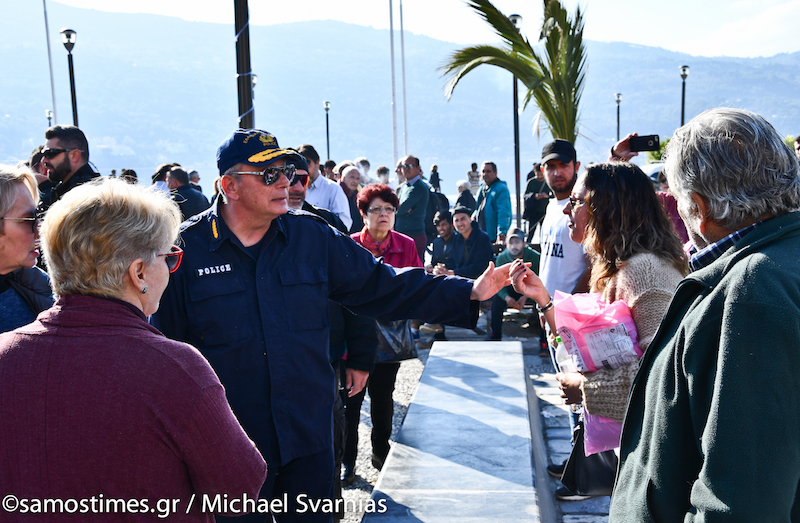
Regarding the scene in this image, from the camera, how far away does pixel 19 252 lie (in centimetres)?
223

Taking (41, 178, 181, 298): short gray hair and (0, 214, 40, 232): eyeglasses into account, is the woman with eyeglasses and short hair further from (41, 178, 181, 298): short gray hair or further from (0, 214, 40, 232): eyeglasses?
(41, 178, 181, 298): short gray hair

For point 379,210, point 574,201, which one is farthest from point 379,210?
point 574,201

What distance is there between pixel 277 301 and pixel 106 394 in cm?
125

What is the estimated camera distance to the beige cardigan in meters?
2.63

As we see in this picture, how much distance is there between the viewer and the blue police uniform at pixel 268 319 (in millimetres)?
2549

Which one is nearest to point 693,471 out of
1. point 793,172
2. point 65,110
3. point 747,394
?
point 747,394

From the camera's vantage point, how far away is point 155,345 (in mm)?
1438

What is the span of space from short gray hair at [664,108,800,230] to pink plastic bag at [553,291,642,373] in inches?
44.0

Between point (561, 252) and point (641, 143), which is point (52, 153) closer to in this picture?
point (561, 252)

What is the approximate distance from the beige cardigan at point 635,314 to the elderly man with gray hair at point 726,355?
88 centimetres

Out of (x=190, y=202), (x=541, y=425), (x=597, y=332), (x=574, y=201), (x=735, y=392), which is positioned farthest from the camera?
(x=190, y=202)

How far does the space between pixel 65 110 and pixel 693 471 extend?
12564cm

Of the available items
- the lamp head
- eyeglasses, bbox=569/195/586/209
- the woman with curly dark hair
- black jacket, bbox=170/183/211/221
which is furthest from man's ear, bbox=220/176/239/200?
the lamp head

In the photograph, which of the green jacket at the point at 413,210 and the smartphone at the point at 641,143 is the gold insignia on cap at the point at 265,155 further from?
the green jacket at the point at 413,210
